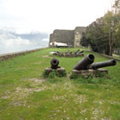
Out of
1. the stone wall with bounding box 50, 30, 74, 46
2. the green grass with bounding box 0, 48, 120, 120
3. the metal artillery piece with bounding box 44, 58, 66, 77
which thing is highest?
the stone wall with bounding box 50, 30, 74, 46

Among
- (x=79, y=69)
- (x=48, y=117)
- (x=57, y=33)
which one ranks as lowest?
(x=48, y=117)

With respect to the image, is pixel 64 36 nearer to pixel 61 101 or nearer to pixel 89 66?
pixel 89 66

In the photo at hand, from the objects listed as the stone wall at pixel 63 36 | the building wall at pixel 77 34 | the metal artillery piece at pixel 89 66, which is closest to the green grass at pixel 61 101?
the metal artillery piece at pixel 89 66

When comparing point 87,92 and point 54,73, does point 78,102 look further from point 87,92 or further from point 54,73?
point 54,73

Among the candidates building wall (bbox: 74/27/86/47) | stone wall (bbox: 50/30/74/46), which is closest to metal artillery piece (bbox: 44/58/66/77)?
building wall (bbox: 74/27/86/47)

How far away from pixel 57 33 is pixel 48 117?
195 feet

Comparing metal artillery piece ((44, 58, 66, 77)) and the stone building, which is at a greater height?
the stone building

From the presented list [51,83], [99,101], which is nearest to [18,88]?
[51,83]

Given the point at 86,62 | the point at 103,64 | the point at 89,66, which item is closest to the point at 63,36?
the point at 89,66

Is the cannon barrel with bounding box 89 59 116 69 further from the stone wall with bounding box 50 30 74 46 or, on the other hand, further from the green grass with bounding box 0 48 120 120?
the stone wall with bounding box 50 30 74 46

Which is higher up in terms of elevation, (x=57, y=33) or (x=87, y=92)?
(x=57, y=33)

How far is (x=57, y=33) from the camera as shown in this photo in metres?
61.2

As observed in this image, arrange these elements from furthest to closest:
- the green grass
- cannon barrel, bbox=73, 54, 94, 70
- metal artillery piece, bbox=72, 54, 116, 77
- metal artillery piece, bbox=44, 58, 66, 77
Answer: metal artillery piece, bbox=44, 58, 66, 77 < metal artillery piece, bbox=72, 54, 116, 77 < cannon barrel, bbox=73, 54, 94, 70 < the green grass

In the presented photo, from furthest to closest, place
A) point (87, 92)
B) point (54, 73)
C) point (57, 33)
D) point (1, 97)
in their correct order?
point (57, 33) → point (54, 73) → point (87, 92) → point (1, 97)
